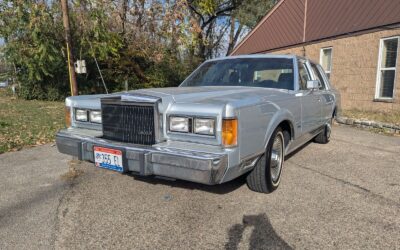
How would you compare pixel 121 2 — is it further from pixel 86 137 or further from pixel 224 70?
pixel 86 137

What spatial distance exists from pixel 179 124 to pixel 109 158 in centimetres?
83

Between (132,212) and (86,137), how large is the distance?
1.02m

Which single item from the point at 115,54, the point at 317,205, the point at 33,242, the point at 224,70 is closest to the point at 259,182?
the point at 317,205

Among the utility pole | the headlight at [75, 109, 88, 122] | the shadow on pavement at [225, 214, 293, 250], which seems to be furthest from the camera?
the utility pole

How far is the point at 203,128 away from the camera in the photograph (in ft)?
8.86

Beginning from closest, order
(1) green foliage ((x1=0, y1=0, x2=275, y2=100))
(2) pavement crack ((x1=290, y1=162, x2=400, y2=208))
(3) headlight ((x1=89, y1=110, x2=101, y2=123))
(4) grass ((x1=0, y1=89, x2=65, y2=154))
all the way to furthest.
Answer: (2) pavement crack ((x1=290, y1=162, x2=400, y2=208)), (3) headlight ((x1=89, y1=110, x2=101, y2=123)), (4) grass ((x1=0, y1=89, x2=65, y2=154)), (1) green foliage ((x1=0, y1=0, x2=275, y2=100))

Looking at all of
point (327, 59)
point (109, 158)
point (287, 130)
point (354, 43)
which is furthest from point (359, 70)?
point (109, 158)

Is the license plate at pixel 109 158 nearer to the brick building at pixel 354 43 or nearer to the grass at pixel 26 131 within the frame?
the grass at pixel 26 131

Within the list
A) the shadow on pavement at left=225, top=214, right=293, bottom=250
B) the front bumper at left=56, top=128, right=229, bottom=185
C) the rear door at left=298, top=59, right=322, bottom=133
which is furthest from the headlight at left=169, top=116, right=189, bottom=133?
the rear door at left=298, top=59, right=322, bottom=133

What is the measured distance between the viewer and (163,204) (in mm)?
3227

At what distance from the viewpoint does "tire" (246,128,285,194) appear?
3.18 m

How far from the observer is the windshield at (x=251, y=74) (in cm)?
404

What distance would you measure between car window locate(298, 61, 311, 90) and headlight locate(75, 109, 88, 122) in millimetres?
2885

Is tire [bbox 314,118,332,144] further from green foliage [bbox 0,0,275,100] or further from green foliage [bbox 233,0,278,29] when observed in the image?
green foliage [bbox 233,0,278,29]
